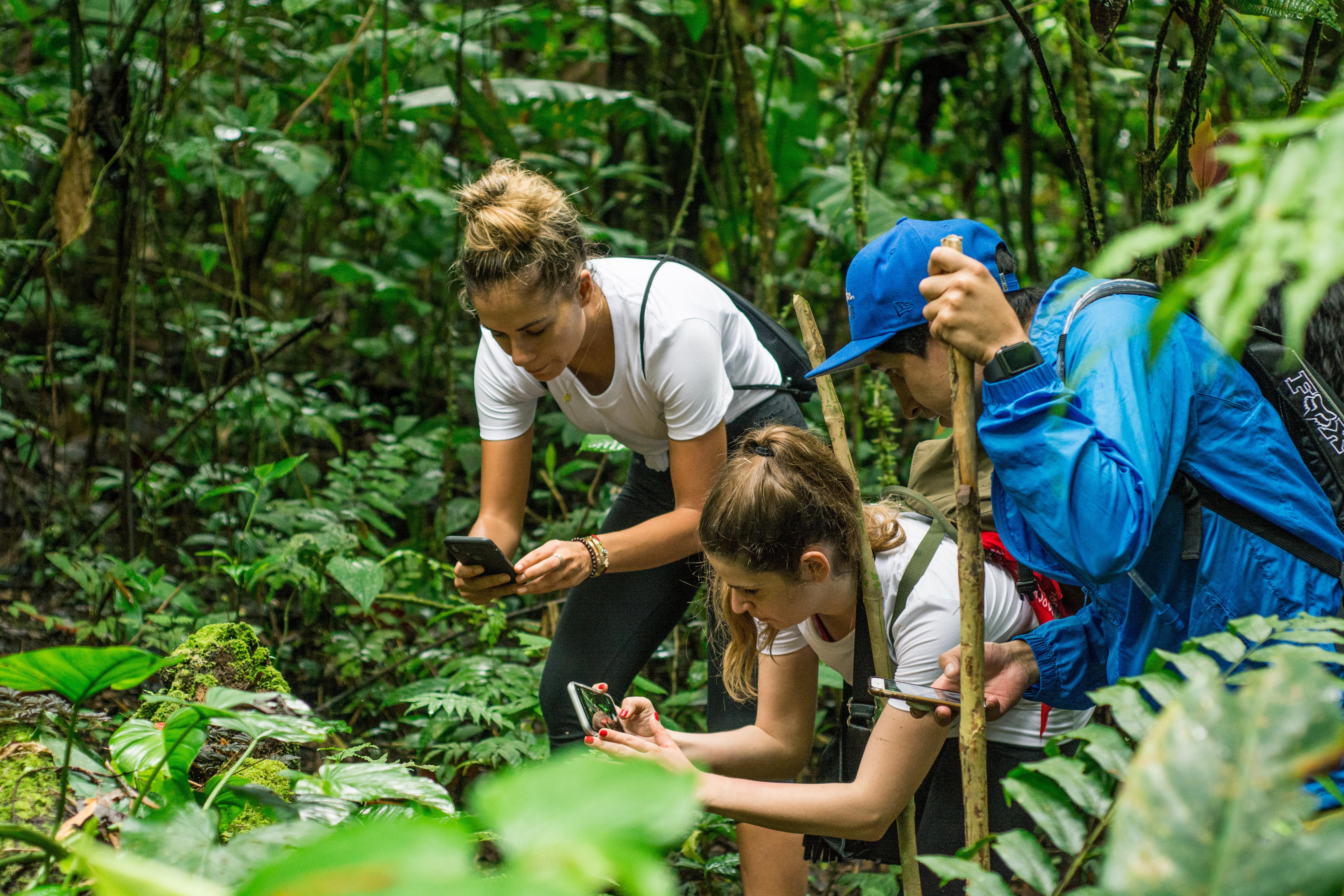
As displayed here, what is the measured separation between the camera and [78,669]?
1082 millimetres

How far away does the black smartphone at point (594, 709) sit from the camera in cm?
199

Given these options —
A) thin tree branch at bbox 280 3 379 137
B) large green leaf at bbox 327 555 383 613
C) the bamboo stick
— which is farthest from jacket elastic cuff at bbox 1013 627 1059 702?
thin tree branch at bbox 280 3 379 137

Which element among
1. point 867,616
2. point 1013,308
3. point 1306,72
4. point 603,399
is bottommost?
point 867,616

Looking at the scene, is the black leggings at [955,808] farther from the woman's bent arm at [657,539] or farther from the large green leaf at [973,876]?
the large green leaf at [973,876]

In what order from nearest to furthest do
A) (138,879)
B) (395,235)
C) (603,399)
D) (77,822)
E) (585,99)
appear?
(138,879), (77,822), (603,399), (585,99), (395,235)

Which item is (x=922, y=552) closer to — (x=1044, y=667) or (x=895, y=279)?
(x=1044, y=667)

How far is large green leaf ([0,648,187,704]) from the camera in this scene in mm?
1045

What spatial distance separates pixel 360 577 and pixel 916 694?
1.80 metres

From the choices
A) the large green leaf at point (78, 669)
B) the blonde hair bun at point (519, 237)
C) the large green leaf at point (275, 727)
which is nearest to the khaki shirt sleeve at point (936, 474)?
the blonde hair bun at point (519, 237)

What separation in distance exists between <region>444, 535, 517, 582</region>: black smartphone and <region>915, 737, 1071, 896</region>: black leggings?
991mm

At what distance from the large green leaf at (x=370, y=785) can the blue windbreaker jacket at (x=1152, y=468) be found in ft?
2.88

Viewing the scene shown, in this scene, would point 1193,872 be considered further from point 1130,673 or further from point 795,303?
point 795,303

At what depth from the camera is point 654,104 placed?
423cm

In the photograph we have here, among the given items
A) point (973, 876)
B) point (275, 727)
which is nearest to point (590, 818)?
point (973, 876)
